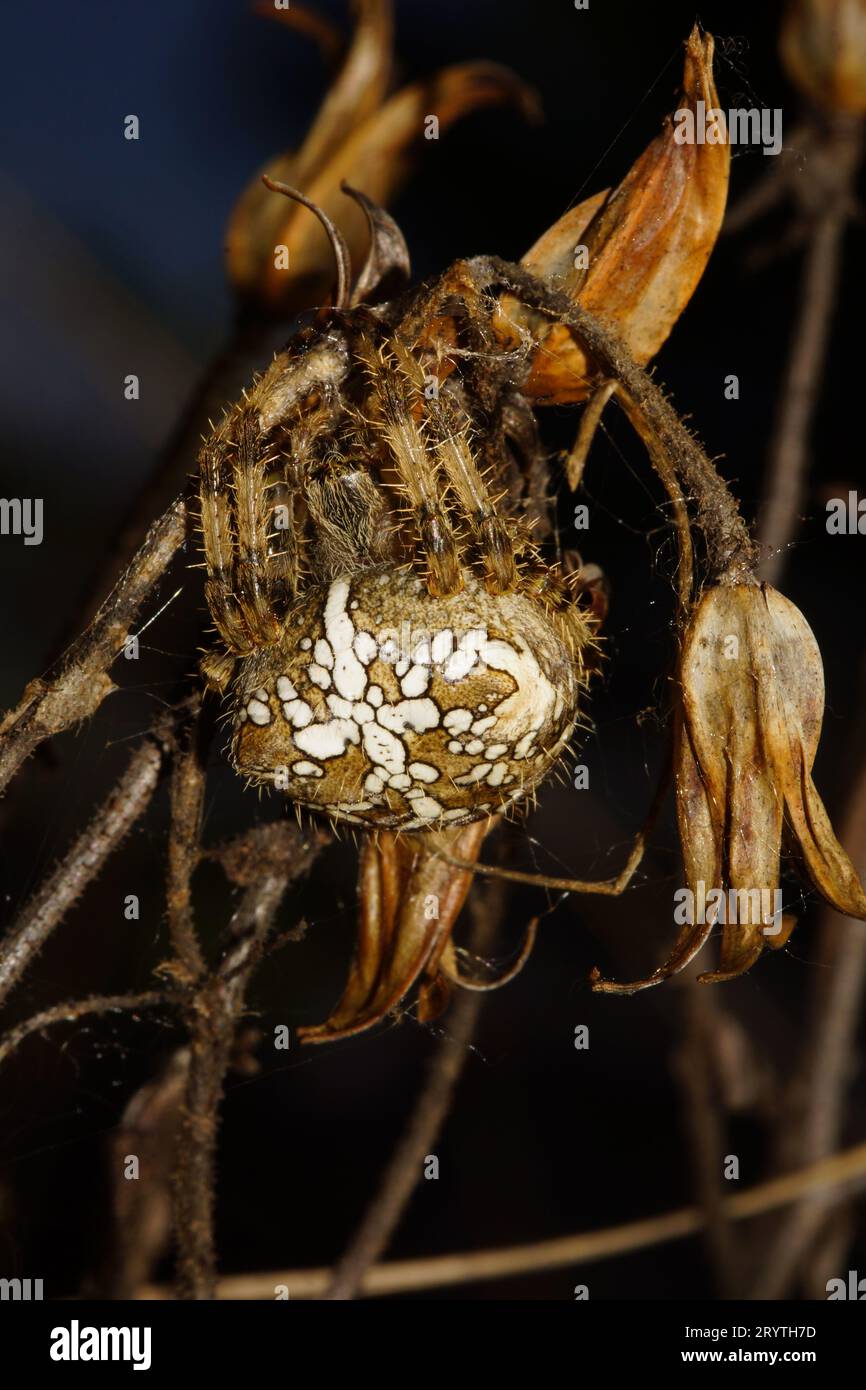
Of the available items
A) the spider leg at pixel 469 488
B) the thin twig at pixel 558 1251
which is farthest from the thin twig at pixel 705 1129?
the spider leg at pixel 469 488

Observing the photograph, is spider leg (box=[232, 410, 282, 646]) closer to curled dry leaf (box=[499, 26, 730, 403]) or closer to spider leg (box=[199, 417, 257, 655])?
spider leg (box=[199, 417, 257, 655])

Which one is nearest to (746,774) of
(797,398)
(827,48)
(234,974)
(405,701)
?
(405,701)

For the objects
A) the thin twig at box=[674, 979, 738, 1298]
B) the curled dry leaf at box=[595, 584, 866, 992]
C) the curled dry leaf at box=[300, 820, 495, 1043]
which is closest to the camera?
the curled dry leaf at box=[595, 584, 866, 992]

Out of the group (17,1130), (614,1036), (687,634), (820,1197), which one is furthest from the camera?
(614,1036)

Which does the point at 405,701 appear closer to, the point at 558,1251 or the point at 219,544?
the point at 219,544

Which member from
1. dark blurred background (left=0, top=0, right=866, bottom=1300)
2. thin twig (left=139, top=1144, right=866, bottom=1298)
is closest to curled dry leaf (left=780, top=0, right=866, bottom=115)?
dark blurred background (left=0, top=0, right=866, bottom=1300)

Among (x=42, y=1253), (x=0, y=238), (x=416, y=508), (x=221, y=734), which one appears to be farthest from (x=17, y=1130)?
(x=0, y=238)
